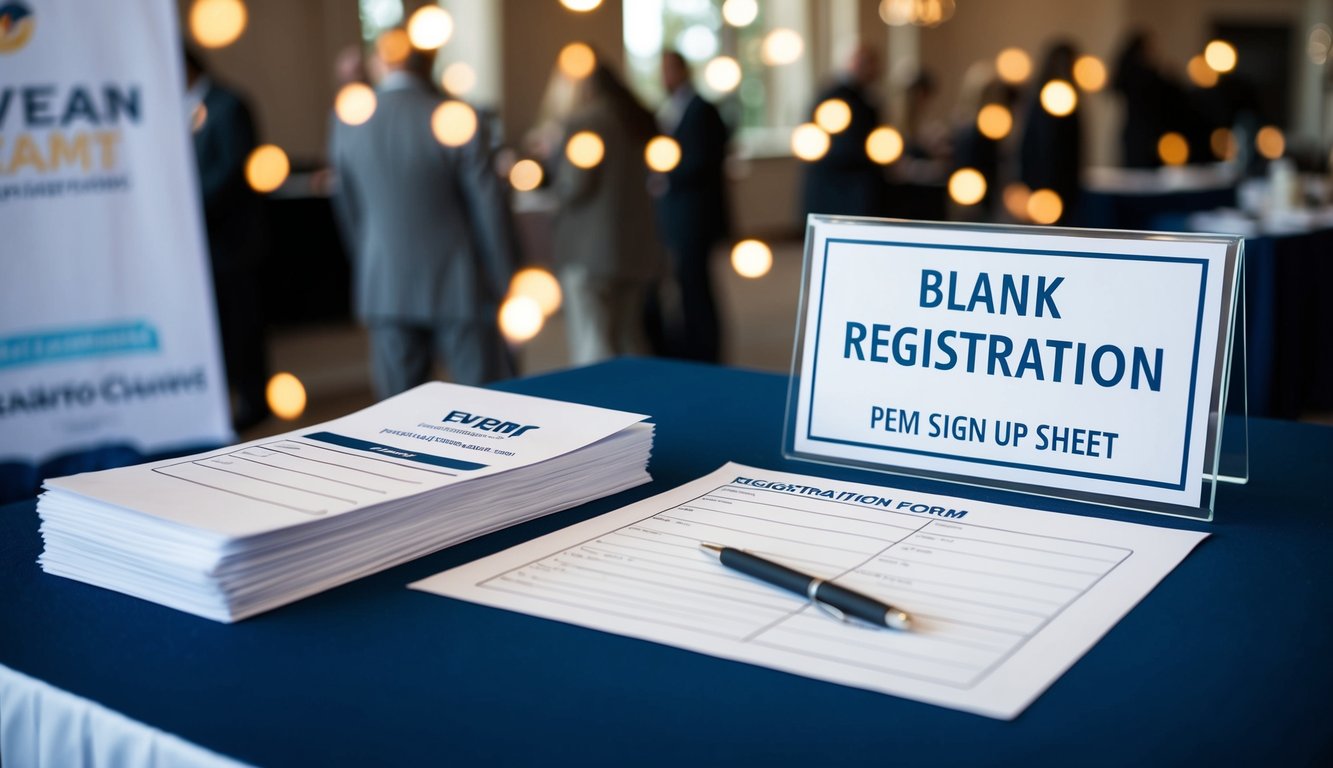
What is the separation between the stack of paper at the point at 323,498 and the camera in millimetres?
625

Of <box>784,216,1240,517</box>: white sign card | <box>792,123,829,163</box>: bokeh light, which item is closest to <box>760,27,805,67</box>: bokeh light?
<box>792,123,829,163</box>: bokeh light

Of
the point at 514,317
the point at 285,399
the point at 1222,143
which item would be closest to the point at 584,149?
the point at 514,317

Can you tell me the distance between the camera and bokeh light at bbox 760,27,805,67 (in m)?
9.07

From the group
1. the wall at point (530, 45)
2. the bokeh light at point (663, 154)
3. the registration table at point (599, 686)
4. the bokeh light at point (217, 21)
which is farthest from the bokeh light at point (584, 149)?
the wall at point (530, 45)

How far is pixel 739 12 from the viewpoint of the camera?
901cm

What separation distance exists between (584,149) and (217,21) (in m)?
2.59

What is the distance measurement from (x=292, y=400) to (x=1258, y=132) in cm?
408

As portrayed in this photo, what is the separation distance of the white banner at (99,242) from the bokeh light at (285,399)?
1446mm

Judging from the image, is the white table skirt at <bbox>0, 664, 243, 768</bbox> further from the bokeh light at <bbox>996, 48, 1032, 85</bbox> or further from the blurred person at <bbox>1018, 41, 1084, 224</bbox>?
the bokeh light at <bbox>996, 48, 1032, 85</bbox>

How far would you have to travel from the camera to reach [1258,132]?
16.6ft

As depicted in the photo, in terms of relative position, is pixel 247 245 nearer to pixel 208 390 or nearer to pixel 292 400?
pixel 292 400

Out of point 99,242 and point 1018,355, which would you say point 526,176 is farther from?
point 1018,355

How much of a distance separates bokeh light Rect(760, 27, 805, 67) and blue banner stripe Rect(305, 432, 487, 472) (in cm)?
861

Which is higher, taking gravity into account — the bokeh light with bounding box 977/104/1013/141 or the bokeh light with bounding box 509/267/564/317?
the bokeh light with bounding box 977/104/1013/141
